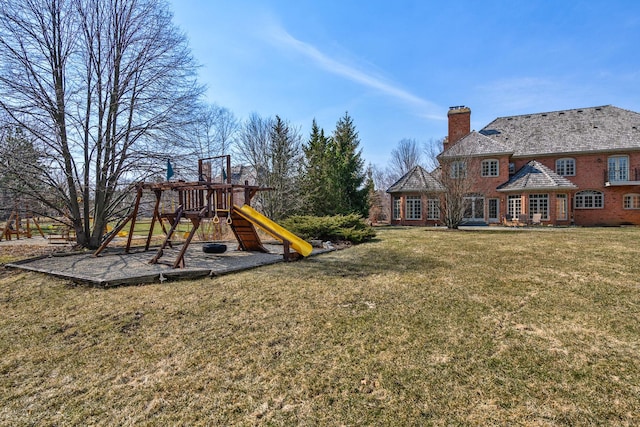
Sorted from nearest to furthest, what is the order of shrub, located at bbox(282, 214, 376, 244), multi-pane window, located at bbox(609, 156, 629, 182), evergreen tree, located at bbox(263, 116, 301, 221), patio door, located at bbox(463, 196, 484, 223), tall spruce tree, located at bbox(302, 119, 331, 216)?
shrub, located at bbox(282, 214, 376, 244) → evergreen tree, located at bbox(263, 116, 301, 221) → tall spruce tree, located at bbox(302, 119, 331, 216) → multi-pane window, located at bbox(609, 156, 629, 182) → patio door, located at bbox(463, 196, 484, 223)

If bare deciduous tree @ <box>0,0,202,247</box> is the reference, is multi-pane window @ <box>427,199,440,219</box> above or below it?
below

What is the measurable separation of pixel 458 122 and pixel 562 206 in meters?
10.3

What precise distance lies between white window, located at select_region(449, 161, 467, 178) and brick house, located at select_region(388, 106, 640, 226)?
435 centimetres

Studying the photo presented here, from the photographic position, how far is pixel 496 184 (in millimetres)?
24031

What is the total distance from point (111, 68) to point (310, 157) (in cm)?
1328

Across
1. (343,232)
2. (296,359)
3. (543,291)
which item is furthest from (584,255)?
(296,359)

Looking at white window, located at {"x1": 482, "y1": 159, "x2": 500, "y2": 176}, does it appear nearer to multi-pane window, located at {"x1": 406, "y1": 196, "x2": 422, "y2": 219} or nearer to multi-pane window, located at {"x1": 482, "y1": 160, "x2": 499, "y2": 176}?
multi-pane window, located at {"x1": 482, "y1": 160, "x2": 499, "y2": 176}

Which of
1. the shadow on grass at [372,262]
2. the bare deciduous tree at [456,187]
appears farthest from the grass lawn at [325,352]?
the bare deciduous tree at [456,187]

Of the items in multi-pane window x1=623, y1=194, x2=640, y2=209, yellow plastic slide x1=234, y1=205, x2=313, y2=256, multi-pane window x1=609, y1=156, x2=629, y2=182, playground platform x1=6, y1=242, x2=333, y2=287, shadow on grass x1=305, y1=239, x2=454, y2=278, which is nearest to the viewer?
playground platform x1=6, y1=242, x2=333, y2=287

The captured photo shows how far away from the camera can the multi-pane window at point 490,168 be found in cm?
2412

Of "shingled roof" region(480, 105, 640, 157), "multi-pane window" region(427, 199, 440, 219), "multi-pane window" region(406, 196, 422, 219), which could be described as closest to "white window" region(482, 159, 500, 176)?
"shingled roof" region(480, 105, 640, 157)

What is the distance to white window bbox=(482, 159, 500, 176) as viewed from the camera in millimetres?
24109

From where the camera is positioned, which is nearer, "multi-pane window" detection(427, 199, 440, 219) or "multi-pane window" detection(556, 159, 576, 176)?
"multi-pane window" detection(556, 159, 576, 176)

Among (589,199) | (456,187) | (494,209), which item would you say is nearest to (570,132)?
(589,199)
